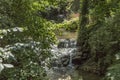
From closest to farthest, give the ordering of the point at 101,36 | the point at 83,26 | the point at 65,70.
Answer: the point at 101,36, the point at 65,70, the point at 83,26

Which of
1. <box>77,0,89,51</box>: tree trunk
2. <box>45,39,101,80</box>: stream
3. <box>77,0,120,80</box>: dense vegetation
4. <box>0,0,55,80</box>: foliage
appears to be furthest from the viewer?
<box>77,0,89,51</box>: tree trunk

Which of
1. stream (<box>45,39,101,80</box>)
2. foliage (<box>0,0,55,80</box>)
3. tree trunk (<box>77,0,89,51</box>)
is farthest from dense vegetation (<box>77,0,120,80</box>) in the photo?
foliage (<box>0,0,55,80</box>)

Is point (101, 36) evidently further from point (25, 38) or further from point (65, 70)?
point (25, 38)

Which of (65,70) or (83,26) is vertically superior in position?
(83,26)

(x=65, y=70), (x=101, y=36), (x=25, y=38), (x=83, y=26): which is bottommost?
(x=65, y=70)

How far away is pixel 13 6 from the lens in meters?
5.28

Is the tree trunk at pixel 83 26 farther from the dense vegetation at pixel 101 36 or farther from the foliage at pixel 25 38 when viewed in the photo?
the foliage at pixel 25 38

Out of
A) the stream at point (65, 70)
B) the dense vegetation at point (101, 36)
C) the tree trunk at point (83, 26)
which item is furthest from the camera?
the tree trunk at point (83, 26)

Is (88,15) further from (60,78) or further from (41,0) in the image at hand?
(41,0)

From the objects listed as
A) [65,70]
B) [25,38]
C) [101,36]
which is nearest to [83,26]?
[65,70]

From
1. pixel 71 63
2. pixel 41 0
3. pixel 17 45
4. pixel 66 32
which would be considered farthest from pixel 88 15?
pixel 17 45

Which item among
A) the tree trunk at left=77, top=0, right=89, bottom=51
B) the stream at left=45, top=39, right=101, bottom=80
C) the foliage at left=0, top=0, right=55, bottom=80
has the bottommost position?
the stream at left=45, top=39, right=101, bottom=80

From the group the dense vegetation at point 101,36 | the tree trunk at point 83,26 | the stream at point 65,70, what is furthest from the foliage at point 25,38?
the tree trunk at point 83,26

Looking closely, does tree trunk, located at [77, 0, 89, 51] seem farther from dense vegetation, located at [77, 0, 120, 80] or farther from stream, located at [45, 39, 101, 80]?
stream, located at [45, 39, 101, 80]
